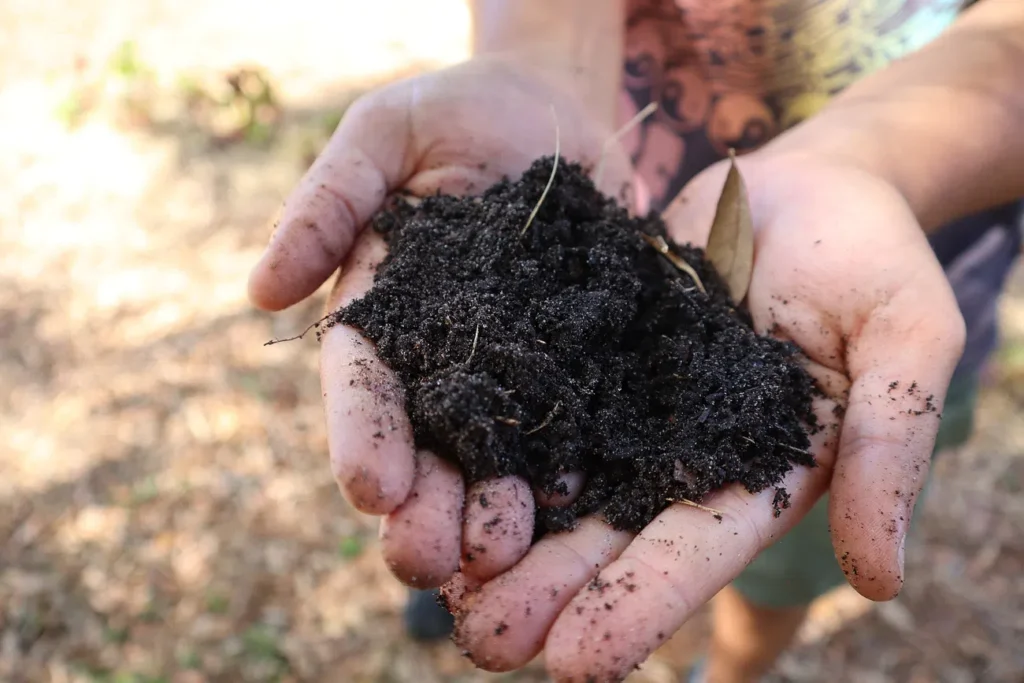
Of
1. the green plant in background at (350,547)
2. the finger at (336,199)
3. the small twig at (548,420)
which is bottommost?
the green plant in background at (350,547)

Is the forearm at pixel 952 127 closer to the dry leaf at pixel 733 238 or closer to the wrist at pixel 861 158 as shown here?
the wrist at pixel 861 158

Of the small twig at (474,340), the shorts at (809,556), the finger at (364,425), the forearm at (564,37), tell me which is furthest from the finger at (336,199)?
the shorts at (809,556)

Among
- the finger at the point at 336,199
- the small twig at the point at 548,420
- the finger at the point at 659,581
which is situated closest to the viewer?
the finger at the point at 659,581

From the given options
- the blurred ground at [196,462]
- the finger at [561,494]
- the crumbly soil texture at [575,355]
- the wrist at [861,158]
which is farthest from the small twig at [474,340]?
the blurred ground at [196,462]

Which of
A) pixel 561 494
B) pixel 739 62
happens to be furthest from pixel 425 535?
pixel 739 62

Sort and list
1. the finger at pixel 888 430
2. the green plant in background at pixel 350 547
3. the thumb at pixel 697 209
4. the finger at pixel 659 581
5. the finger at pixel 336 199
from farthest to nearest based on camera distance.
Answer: the green plant in background at pixel 350 547 < the thumb at pixel 697 209 < the finger at pixel 336 199 < the finger at pixel 888 430 < the finger at pixel 659 581

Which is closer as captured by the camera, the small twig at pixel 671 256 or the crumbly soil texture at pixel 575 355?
the crumbly soil texture at pixel 575 355

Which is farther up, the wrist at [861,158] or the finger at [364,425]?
the wrist at [861,158]
